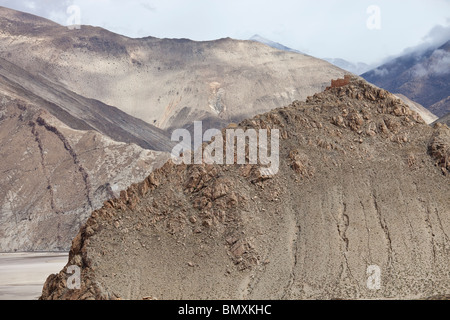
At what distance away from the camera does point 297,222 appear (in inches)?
1799

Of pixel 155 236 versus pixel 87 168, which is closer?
pixel 155 236

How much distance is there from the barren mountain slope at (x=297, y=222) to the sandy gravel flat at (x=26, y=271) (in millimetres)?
20004

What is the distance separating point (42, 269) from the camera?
7944 cm

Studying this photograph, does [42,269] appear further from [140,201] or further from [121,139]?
[121,139]

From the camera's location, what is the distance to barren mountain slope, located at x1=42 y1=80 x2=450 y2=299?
40.5 metres

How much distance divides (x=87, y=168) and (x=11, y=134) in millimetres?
18685

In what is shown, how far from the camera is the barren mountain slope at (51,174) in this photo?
339ft

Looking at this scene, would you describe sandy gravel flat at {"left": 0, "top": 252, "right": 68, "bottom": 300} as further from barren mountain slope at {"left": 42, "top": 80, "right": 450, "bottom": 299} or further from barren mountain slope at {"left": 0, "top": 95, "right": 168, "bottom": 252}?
barren mountain slope at {"left": 42, "top": 80, "right": 450, "bottom": 299}

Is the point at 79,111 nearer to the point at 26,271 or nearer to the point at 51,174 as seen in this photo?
the point at 51,174

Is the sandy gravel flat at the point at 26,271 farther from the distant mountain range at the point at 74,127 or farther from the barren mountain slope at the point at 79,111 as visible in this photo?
the barren mountain slope at the point at 79,111

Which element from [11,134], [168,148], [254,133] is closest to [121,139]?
[168,148]

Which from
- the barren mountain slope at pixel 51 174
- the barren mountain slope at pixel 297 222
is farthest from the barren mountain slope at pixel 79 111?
the barren mountain slope at pixel 297 222

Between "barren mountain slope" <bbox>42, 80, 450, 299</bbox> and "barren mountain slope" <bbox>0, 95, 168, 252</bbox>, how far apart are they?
57.8 metres

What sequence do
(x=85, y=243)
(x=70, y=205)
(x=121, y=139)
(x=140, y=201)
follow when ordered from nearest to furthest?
(x=85, y=243)
(x=140, y=201)
(x=70, y=205)
(x=121, y=139)
